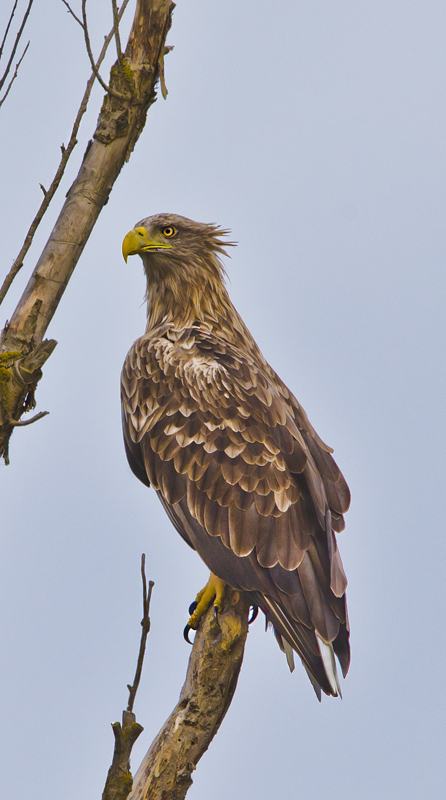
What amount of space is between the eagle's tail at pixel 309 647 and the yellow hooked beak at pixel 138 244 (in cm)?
307

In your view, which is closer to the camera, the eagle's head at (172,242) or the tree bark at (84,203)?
the tree bark at (84,203)

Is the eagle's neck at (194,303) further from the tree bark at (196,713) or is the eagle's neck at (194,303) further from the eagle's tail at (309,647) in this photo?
the tree bark at (196,713)

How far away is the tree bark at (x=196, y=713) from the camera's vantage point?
4.49 metres

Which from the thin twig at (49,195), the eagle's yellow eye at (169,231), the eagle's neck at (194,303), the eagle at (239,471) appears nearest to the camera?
the thin twig at (49,195)

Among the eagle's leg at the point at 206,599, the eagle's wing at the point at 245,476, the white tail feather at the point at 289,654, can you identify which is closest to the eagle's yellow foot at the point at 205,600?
the eagle's leg at the point at 206,599

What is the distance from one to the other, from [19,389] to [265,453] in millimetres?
1766

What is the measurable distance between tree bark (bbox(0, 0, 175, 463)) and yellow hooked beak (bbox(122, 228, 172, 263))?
1.29 m

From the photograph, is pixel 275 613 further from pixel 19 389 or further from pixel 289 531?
pixel 19 389

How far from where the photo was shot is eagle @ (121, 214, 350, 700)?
5066mm

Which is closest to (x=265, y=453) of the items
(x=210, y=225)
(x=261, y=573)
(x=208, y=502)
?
(x=208, y=502)

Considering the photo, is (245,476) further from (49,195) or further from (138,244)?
(138,244)

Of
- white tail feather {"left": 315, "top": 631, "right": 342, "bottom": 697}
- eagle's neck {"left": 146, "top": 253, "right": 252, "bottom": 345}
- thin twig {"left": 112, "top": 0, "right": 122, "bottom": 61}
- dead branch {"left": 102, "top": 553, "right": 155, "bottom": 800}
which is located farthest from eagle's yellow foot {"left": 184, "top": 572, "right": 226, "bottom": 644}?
thin twig {"left": 112, "top": 0, "right": 122, "bottom": 61}

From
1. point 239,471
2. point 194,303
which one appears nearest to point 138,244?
point 194,303

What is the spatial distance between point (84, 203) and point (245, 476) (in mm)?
2086
